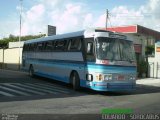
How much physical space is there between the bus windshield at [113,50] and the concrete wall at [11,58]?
1027 inches

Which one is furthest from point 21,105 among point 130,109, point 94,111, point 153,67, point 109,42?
point 153,67

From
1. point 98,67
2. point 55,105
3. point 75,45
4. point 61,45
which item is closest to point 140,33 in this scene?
point 61,45

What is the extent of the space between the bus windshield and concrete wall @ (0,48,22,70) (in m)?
26.1

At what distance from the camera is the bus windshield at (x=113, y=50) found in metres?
17.1

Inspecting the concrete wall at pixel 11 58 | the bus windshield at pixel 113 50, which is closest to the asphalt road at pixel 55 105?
the bus windshield at pixel 113 50

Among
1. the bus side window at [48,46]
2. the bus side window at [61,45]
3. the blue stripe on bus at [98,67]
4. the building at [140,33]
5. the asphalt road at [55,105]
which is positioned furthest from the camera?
the building at [140,33]

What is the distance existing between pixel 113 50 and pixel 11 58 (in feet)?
96.1

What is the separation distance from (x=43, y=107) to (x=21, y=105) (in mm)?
Result: 898

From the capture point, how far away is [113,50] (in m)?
17.4

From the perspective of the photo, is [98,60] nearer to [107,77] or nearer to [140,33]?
[107,77]

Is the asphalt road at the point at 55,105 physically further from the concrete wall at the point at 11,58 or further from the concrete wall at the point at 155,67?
the concrete wall at the point at 11,58

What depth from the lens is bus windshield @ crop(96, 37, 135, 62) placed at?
1712 centimetres

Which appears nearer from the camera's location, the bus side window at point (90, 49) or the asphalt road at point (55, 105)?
the asphalt road at point (55, 105)

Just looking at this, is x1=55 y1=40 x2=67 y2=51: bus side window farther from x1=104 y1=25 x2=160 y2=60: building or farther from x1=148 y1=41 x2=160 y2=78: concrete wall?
x1=104 y1=25 x2=160 y2=60: building
